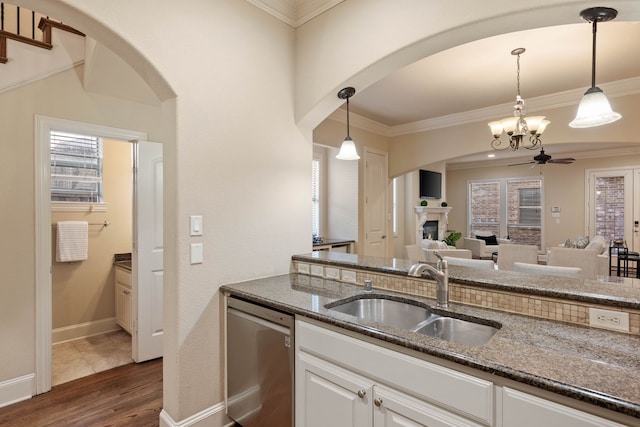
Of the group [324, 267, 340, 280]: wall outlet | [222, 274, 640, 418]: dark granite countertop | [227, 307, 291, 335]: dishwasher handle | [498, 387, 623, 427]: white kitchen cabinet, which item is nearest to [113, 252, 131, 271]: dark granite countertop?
[227, 307, 291, 335]: dishwasher handle

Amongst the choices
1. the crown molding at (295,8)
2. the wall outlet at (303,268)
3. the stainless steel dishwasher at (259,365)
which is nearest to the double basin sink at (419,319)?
the stainless steel dishwasher at (259,365)

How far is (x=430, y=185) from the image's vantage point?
7.79m

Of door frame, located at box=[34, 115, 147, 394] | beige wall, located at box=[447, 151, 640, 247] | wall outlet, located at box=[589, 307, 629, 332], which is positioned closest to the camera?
wall outlet, located at box=[589, 307, 629, 332]

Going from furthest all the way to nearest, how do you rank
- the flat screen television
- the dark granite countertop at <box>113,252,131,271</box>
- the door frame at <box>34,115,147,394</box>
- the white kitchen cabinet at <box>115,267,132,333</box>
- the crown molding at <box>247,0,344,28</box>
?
the flat screen television → the dark granite countertop at <box>113,252,131,271</box> → the white kitchen cabinet at <box>115,267,132,333</box> → the door frame at <box>34,115,147,394</box> → the crown molding at <box>247,0,344,28</box>

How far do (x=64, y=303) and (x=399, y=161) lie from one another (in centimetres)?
487

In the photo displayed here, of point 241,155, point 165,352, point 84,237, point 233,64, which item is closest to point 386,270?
point 241,155

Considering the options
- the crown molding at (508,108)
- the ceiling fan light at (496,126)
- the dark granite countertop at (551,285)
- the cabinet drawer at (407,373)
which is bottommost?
the cabinet drawer at (407,373)

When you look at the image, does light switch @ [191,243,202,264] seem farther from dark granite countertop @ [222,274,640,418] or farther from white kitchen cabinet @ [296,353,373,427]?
white kitchen cabinet @ [296,353,373,427]

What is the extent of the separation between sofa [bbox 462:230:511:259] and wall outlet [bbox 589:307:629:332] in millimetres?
6392

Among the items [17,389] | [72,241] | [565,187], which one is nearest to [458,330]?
[17,389]

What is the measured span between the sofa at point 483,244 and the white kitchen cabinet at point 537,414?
271 inches

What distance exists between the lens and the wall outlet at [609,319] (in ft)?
4.25

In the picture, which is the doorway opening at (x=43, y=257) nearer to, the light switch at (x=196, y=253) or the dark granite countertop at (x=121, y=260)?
the dark granite countertop at (x=121, y=260)

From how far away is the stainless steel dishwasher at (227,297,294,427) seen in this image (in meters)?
1.71
